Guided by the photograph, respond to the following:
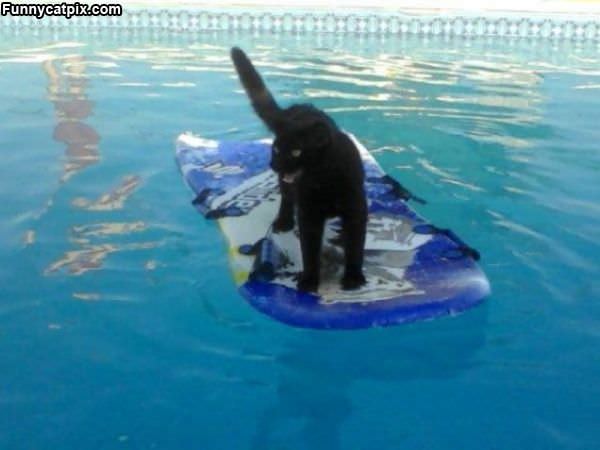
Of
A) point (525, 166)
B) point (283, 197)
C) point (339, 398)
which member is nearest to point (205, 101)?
point (525, 166)

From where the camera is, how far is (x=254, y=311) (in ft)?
12.5

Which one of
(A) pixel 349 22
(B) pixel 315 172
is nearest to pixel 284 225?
(B) pixel 315 172

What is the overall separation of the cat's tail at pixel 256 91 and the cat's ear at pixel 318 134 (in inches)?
14.5

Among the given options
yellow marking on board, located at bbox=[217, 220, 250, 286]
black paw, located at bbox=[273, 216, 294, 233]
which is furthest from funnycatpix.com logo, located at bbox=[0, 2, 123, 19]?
black paw, located at bbox=[273, 216, 294, 233]

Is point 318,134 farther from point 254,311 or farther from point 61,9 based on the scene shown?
point 61,9

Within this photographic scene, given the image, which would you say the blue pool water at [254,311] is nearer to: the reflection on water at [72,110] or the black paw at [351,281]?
the reflection on water at [72,110]

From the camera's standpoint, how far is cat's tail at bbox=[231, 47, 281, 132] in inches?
145

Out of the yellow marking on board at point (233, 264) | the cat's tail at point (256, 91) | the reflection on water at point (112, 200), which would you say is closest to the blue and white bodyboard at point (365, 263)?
the yellow marking on board at point (233, 264)

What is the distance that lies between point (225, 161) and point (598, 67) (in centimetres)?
652

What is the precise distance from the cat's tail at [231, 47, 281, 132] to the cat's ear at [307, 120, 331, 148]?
1.21 feet

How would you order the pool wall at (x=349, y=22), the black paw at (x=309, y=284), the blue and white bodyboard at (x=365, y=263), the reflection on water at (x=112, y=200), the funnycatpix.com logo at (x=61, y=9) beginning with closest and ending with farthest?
the blue and white bodyboard at (x=365, y=263) < the black paw at (x=309, y=284) < the reflection on water at (x=112, y=200) < the pool wall at (x=349, y=22) < the funnycatpix.com logo at (x=61, y=9)

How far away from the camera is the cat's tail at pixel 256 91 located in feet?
12.1

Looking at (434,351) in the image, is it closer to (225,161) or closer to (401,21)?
(225,161)

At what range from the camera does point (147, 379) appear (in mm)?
3307
